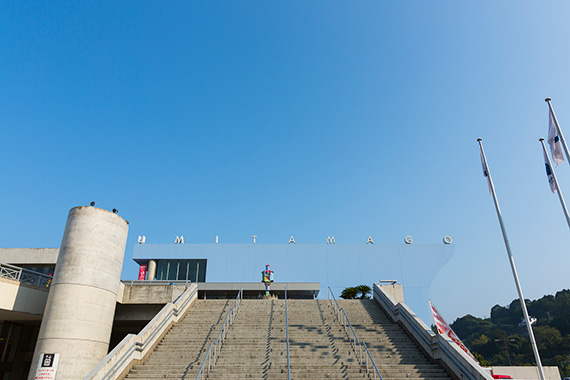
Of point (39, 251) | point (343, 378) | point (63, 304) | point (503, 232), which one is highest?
point (39, 251)

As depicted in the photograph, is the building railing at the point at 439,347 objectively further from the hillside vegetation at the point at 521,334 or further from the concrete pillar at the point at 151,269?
the hillside vegetation at the point at 521,334

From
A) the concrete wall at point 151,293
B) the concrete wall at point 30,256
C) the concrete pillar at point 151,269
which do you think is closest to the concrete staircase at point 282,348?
the concrete wall at point 151,293

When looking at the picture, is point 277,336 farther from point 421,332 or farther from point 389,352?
point 421,332

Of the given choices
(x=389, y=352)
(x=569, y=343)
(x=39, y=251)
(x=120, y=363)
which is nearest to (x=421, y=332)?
(x=389, y=352)

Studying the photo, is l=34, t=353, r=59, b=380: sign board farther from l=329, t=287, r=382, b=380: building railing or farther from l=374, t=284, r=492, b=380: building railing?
l=374, t=284, r=492, b=380: building railing

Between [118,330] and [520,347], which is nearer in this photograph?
[118,330]

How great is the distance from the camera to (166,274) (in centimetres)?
4131

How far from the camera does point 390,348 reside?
44.9ft

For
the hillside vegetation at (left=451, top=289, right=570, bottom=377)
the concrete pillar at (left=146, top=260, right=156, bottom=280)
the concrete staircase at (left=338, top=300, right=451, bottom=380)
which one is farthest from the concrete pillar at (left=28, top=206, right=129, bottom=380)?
the hillside vegetation at (left=451, top=289, right=570, bottom=377)

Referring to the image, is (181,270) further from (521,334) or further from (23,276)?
(521,334)

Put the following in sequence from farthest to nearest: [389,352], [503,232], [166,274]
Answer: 1. [166,274]
2. [503,232]
3. [389,352]

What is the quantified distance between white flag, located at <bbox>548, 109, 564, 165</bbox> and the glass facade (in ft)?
113

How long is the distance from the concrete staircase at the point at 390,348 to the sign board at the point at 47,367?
35.8 ft

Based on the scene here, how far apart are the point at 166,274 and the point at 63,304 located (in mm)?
27099
